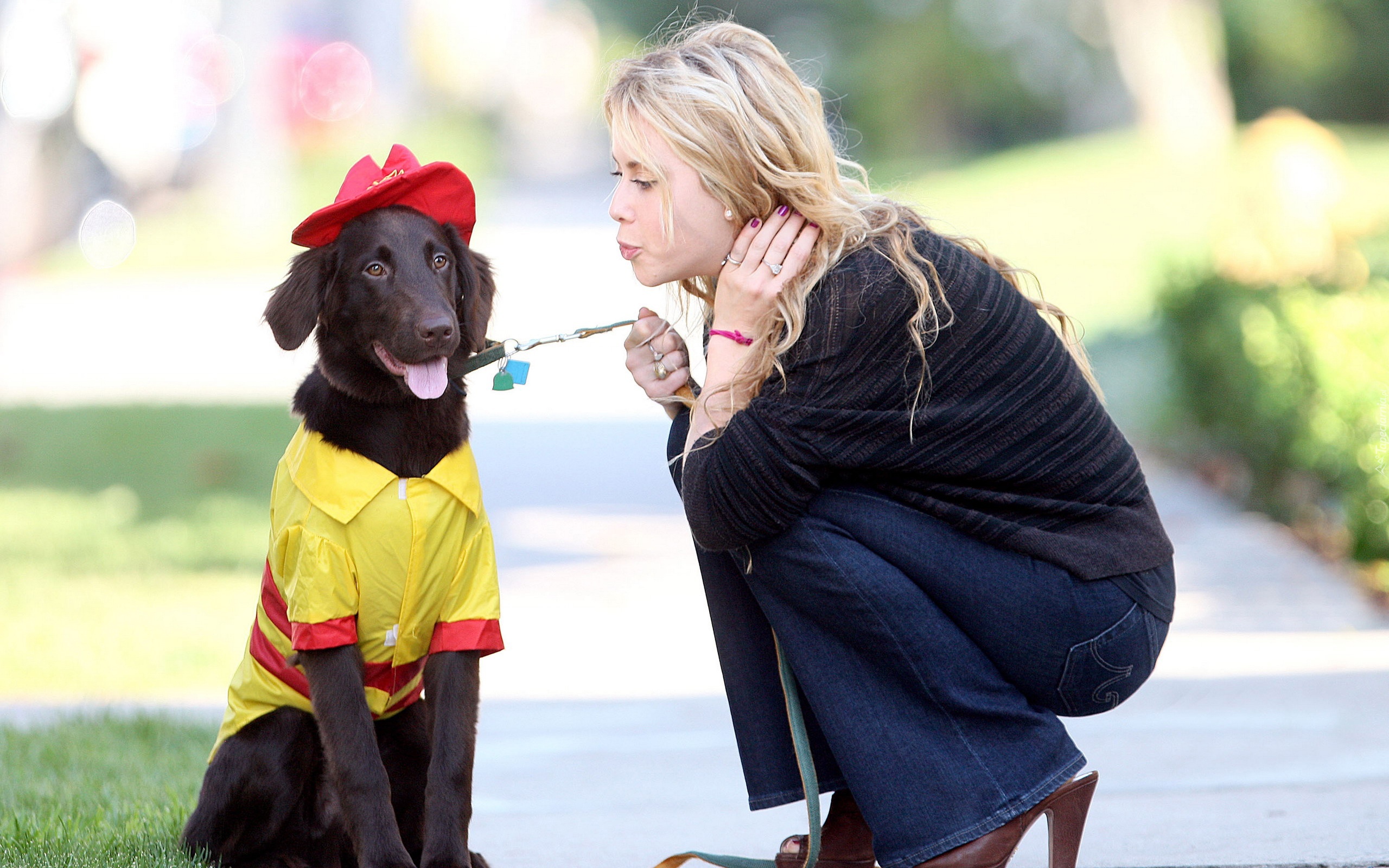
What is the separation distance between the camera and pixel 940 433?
2744 mm

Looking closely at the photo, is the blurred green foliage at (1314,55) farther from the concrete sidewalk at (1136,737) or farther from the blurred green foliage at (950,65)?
the concrete sidewalk at (1136,737)

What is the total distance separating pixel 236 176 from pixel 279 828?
2133 centimetres

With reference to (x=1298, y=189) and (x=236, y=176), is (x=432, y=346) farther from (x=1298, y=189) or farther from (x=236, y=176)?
(x=236, y=176)

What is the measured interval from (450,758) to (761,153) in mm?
1229

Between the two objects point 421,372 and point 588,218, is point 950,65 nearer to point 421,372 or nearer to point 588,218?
point 588,218

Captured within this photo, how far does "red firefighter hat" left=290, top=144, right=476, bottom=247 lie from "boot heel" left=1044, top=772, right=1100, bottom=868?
158 cm

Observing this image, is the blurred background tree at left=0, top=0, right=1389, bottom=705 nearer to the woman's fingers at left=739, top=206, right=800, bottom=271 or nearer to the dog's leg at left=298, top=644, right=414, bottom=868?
the woman's fingers at left=739, top=206, right=800, bottom=271

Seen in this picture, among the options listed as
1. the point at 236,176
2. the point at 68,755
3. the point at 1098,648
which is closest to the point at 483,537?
the point at 1098,648

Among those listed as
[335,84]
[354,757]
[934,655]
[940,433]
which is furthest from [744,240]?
[335,84]

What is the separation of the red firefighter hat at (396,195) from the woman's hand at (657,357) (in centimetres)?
43

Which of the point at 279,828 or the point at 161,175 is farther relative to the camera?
the point at 161,175

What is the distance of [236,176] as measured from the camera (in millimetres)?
22875

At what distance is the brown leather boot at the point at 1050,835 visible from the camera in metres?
2.72

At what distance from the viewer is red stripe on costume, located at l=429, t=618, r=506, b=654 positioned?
110 inches
